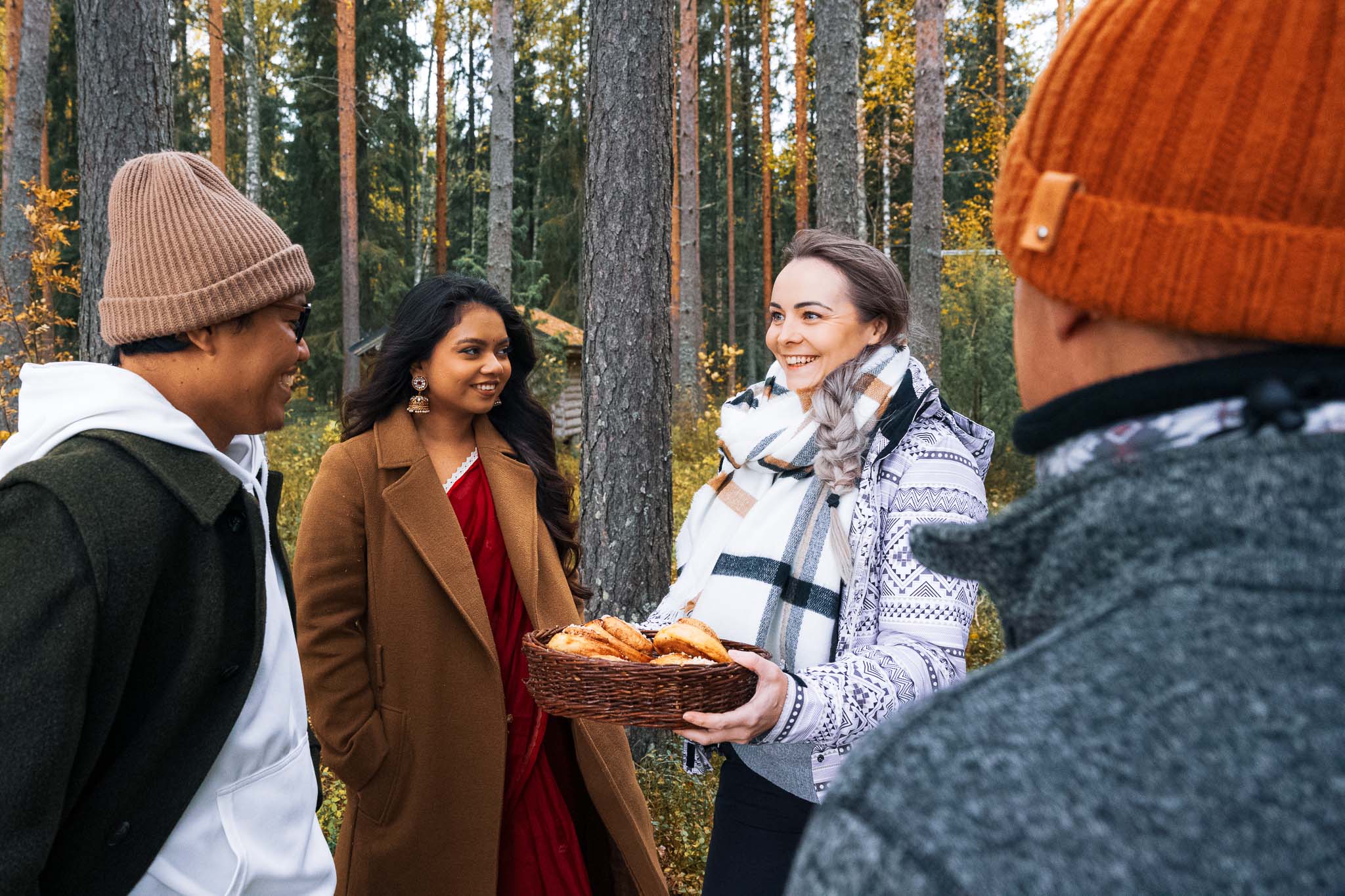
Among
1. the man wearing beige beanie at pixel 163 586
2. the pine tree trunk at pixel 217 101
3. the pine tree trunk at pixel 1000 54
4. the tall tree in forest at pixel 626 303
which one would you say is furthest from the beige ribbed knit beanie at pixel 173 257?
the pine tree trunk at pixel 1000 54

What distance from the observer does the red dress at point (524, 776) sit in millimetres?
3230

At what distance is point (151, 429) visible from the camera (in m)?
1.93

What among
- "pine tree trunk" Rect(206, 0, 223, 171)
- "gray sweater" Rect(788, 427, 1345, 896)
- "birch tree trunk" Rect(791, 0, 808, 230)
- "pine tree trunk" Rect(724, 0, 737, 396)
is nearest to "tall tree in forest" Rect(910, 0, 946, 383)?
"gray sweater" Rect(788, 427, 1345, 896)

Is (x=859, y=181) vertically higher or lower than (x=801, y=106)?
lower

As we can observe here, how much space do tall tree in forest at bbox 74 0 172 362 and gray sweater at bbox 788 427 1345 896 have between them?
4889 millimetres

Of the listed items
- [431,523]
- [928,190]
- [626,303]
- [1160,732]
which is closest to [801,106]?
[928,190]

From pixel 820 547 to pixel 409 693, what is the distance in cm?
153

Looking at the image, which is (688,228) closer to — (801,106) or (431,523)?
(801,106)

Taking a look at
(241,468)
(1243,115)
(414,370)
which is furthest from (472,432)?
(1243,115)

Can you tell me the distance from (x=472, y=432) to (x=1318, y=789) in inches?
133

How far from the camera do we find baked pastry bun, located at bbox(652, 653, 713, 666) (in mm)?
2104

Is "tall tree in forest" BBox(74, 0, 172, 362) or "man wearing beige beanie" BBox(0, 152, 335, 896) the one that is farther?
"tall tree in forest" BBox(74, 0, 172, 362)

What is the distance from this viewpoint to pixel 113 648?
1706 mm

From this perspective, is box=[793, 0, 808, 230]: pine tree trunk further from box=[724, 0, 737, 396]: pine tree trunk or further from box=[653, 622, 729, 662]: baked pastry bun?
box=[653, 622, 729, 662]: baked pastry bun
